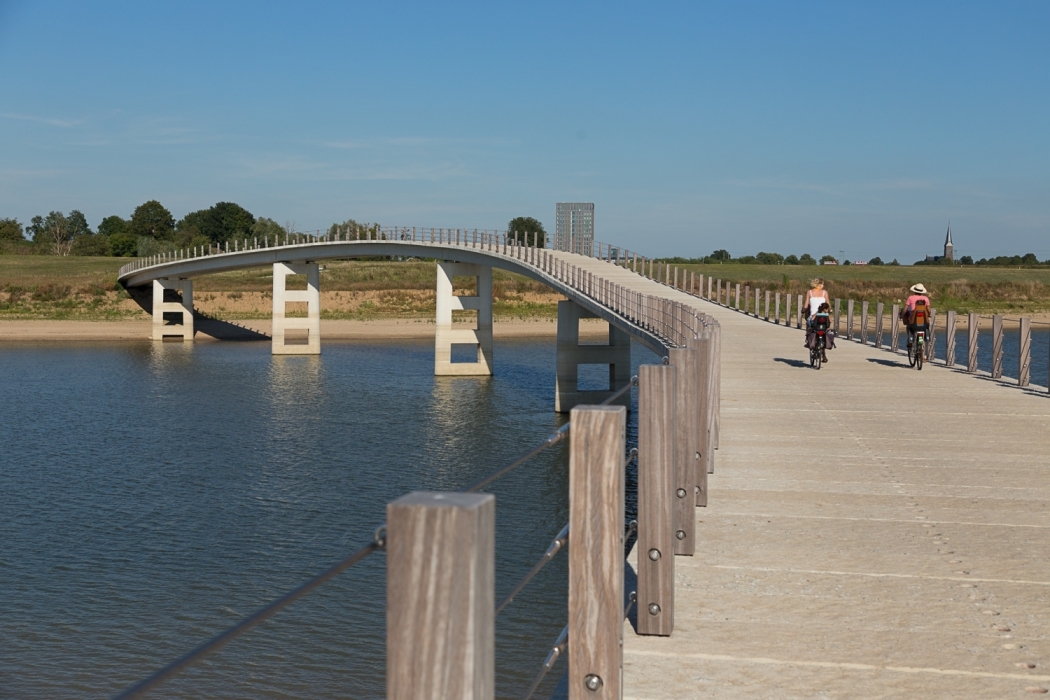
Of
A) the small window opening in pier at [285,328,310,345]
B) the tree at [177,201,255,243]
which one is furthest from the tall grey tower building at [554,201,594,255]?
the tree at [177,201,255,243]

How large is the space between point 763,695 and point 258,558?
585 inches

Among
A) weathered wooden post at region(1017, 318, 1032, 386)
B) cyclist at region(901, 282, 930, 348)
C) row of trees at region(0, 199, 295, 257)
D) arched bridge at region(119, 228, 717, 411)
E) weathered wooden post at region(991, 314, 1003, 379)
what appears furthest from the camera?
row of trees at region(0, 199, 295, 257)

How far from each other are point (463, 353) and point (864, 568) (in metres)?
67.3

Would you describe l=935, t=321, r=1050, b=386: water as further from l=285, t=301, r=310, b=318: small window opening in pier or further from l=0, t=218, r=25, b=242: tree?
l=0, t=218, r=25, b=242: tree

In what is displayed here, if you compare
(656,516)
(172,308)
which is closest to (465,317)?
(172,308)

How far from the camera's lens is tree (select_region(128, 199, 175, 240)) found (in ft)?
534

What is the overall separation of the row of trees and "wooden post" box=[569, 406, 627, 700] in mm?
135916

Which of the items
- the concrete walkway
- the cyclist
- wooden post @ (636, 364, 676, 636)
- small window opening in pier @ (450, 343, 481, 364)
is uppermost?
the cyclist

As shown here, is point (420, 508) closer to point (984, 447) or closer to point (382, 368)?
point (984, 447)

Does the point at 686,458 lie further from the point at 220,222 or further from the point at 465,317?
the point at 220,222

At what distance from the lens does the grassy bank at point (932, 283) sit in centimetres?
10019

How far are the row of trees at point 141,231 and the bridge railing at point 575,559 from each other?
135m

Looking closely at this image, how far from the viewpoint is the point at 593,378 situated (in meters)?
53.2

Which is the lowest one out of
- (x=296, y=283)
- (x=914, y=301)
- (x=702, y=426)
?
(x=702, y=426)
